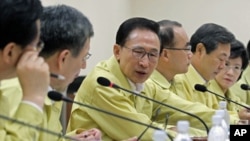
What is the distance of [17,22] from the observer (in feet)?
4.58

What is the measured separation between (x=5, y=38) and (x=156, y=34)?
1.09 metres

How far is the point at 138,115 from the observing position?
7.16 ft

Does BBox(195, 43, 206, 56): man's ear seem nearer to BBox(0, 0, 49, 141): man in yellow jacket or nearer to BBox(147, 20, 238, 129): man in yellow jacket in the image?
BBox(147, 20, 238, 129): man in yellow jacket

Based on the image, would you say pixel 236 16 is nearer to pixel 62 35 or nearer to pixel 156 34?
pixel 156 34

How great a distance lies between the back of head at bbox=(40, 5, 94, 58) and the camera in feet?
5.88

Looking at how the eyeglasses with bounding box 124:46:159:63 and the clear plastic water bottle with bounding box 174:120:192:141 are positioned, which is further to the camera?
the eyeglasses with bounding box 124:46:159:63

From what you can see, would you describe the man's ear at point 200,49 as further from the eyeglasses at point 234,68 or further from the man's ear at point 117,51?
the man's ear at point 117,51

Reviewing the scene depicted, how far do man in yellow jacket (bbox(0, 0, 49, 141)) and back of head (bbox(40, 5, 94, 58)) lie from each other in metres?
0.23

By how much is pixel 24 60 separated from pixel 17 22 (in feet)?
0.38

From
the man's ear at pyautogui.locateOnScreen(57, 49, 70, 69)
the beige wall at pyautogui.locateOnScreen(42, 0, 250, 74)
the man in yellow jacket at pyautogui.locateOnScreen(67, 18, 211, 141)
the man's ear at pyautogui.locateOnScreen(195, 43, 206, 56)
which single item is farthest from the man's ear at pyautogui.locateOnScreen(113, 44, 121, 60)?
the beige wall at pyautogui.locateOnScreen(42, 0, 250, 74)

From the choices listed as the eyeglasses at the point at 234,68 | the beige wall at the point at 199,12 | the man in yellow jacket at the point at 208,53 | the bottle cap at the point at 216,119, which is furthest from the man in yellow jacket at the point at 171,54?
the beige wall at the point at 199,12

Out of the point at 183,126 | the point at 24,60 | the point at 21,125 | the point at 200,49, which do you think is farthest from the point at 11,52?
the point at 200,49

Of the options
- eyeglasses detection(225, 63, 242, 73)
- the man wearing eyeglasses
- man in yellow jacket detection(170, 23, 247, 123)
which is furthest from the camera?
eyeglasses detection(225, 63, 242, 73)

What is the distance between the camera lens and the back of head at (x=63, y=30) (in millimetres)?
1793
